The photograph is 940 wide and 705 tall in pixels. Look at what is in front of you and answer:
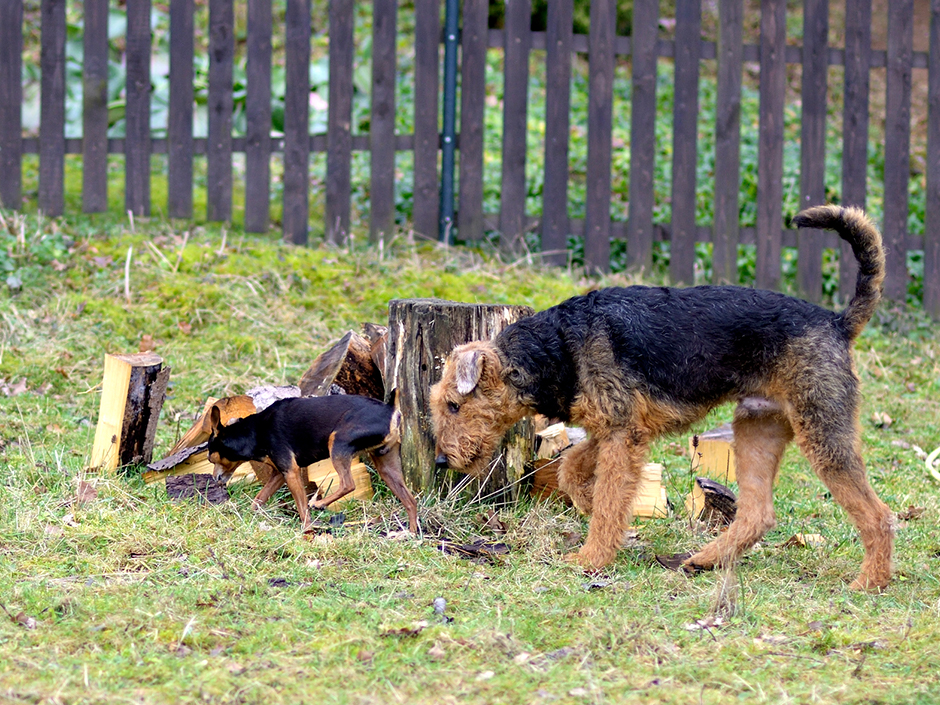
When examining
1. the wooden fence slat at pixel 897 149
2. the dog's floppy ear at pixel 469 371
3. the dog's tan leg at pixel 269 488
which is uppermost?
the wooden fence slat at pixel 897 149

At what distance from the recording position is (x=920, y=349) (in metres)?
8.74

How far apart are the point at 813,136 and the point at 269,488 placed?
6.34 m

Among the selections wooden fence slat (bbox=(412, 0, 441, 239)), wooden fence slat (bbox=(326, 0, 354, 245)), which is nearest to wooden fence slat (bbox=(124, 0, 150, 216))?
wooden fence slat (bbox=(326, 0, 354, 245))

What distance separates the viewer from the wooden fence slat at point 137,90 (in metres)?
8.31

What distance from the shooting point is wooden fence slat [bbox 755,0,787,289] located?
8.86m

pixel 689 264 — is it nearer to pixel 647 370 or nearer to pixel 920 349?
pixel 920 349

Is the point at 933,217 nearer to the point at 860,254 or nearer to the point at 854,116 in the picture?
the point at 854,116

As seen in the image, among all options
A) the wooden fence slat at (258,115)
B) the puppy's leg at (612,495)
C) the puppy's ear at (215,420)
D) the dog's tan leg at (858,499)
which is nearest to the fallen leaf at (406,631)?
the puppy's leg at (612,495)

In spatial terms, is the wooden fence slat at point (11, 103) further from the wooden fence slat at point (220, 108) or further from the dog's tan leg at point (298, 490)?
the dog's tan leg at point (298, 490)

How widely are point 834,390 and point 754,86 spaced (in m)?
11.1

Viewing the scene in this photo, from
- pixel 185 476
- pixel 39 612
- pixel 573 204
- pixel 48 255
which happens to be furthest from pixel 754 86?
pixel 39 612

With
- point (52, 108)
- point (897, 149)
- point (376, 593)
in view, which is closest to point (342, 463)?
point (376, 593)

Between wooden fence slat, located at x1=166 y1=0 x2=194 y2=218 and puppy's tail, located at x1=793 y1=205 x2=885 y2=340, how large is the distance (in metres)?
5.60

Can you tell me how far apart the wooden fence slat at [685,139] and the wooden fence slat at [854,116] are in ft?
4.64
